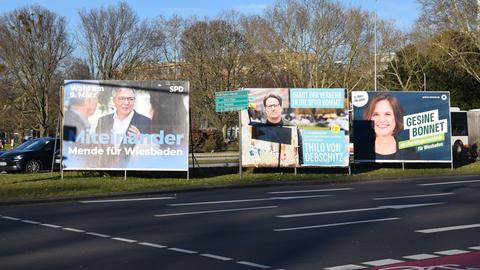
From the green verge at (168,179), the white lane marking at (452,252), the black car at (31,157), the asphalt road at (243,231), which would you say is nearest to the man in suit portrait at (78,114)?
the green verge at (168,179)

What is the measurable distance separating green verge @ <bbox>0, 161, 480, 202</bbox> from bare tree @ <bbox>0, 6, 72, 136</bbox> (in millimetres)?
32614

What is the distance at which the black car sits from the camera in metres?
26.3

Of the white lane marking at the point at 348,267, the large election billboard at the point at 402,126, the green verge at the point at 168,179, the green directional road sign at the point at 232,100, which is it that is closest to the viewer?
the white lane marking at the point at 348,267

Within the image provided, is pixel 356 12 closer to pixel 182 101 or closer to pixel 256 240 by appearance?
pixel 182 101

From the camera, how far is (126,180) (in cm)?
2261

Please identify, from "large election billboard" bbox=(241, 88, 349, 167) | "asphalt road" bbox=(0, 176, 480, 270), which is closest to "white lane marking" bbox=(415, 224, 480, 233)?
"asphalt road" bbox=(0, 176, 480, 270)

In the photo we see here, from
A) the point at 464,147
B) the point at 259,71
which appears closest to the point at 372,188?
the point at 464,147

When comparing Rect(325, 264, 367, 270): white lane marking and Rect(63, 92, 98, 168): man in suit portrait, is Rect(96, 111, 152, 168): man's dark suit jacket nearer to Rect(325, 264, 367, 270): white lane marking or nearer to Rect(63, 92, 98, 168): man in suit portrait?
Rect(63, 92, 98, 168): man in suit portrait

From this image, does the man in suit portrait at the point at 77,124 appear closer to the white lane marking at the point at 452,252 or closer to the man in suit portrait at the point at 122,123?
the man in suit portrait at the point at 122,123

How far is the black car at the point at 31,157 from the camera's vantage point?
86.4 feet

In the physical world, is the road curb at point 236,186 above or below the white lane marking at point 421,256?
above

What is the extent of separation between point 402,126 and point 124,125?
1209cm

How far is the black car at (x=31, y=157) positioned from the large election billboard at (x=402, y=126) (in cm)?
1292

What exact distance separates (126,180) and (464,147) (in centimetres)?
2187
